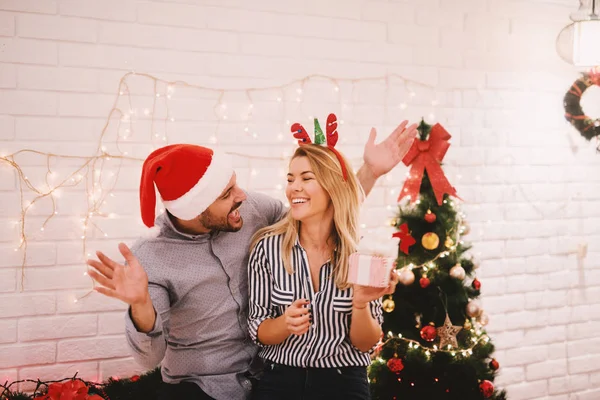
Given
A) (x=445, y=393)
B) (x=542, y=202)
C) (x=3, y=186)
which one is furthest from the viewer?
(x=542, y=202)

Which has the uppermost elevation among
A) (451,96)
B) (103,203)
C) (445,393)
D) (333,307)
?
(451,96)

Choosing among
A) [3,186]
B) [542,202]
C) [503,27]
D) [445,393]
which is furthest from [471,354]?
[3,186]

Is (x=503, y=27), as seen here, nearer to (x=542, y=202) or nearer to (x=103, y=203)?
(x=542, y=202)

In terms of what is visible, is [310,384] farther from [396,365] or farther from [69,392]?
[69,392]

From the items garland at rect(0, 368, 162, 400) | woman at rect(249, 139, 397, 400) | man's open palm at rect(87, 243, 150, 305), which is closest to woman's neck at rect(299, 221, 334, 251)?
woman at rect(249, 139, 397, 400)

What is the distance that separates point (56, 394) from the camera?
2207 millimetres

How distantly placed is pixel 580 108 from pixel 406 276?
171 cm

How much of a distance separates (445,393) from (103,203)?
1.67m

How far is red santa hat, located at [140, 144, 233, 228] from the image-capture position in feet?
7.04

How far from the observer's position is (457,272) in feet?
8.65

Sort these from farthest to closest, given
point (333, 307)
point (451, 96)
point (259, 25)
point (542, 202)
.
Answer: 1. point (542, 202)
2. point (451, 96)
3. point (259, 25)
4. point (333, 307)

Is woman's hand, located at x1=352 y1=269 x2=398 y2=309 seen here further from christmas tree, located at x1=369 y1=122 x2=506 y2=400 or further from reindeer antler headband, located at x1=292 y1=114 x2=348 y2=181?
christmas tree, located at x1=369 y1=122 x2=506 y2=400

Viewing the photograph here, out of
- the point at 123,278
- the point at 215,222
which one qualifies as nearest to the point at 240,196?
the point at 215,222

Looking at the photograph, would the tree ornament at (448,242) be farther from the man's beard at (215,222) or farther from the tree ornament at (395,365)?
the man's beard at (215,222)
